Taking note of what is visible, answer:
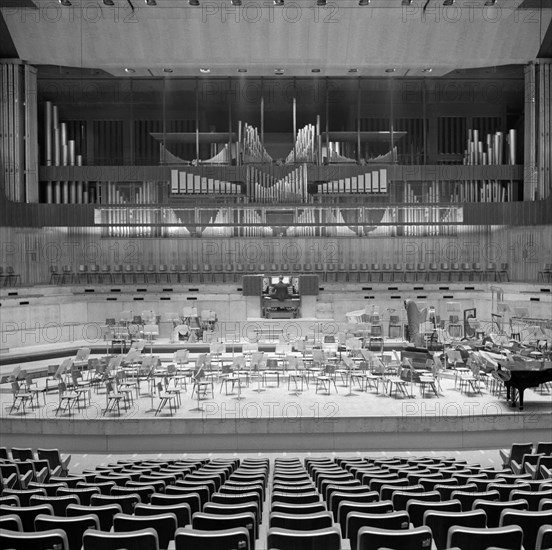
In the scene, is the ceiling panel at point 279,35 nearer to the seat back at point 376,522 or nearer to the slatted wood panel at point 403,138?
the slatted wood panel at point 403,138

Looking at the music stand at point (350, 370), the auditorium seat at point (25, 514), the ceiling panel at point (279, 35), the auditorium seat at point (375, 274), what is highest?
the ceiling panel at point (279, 35)

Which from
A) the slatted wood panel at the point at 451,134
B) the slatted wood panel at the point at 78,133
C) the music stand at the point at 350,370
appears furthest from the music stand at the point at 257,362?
the slatted wood panel at the point at 451,134

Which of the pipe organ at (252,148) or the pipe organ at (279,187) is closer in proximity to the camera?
the pipe organ at (279,187)

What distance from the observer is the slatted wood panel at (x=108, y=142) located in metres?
21.4

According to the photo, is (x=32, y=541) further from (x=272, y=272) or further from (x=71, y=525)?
(x=272, y=272)

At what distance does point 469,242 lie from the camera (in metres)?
20.4

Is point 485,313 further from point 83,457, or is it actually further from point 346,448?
point 83,457

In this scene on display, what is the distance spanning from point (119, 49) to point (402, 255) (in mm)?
11314

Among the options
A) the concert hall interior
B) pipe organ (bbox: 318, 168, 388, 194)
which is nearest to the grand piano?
the concert hall interior

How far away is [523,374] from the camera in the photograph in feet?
32.9

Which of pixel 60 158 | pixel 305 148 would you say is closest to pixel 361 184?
pixel 305 148

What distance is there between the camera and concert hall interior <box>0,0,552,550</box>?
54.9ft

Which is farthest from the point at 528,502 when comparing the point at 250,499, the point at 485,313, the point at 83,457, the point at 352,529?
the point at 485,313

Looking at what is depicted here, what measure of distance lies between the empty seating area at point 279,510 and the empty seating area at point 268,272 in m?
13.0
